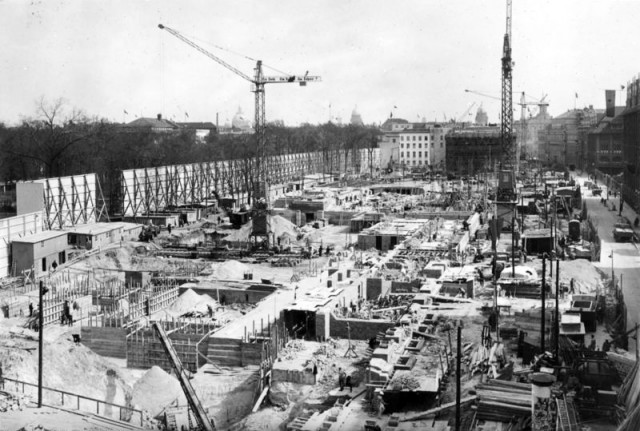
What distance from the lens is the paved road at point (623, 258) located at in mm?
24375

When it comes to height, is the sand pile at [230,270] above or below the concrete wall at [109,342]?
above

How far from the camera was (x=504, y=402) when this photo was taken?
1423 centimetres

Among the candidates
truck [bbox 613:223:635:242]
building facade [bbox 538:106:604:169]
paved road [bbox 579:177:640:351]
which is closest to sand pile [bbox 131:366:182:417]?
paved road [bbox 579:177:640:351]

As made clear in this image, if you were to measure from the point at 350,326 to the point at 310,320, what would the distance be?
1.31 m

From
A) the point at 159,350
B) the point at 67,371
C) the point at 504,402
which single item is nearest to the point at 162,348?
the point at 159,350

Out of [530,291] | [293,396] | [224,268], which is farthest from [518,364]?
[224,268]

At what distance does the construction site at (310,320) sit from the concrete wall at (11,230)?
4.1 inches

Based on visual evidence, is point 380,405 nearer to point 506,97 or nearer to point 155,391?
point 155,391

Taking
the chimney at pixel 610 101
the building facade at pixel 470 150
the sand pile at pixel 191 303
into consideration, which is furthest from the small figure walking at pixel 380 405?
the building facade at pixel 470 150

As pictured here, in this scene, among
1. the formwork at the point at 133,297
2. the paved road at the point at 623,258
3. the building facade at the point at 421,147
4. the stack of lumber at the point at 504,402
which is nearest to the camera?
the stack of lumber at the point at 504,402

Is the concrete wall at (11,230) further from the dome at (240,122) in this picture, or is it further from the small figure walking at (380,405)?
the dome at (240,122)

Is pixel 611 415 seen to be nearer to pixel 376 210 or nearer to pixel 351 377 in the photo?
pixel 351 377

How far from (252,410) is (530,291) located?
11.4m

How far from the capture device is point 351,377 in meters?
19.1
